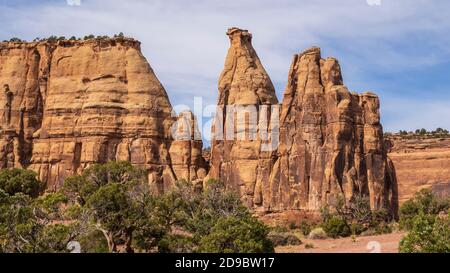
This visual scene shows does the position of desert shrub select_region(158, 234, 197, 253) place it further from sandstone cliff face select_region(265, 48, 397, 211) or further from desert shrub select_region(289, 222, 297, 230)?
sandstone cliff face select_region(265, 48, 397, 211)

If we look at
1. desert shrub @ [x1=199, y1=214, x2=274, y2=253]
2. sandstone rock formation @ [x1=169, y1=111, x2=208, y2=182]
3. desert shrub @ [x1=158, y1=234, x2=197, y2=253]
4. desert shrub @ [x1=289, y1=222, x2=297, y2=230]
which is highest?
sandstone rock formation @ [x1=169, y1=111, x2=208, y2=182]

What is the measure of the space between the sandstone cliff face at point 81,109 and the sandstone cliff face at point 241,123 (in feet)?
20.4

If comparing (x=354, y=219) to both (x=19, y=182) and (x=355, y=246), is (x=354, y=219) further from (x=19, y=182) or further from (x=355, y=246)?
(x=19, y=182)

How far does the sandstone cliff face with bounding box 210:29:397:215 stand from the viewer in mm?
69500

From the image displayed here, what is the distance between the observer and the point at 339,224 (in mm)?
54188

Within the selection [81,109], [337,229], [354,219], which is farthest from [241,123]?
[337,229]

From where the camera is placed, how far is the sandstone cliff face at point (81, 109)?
80812 mm

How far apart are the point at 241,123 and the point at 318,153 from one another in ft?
38.5

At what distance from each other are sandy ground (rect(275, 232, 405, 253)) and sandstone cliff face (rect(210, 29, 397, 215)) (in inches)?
735

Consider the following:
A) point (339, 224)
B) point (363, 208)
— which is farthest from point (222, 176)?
point (339, 224)

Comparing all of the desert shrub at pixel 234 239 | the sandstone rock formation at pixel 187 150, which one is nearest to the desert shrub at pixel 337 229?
the desert shrub at pixel 234 239

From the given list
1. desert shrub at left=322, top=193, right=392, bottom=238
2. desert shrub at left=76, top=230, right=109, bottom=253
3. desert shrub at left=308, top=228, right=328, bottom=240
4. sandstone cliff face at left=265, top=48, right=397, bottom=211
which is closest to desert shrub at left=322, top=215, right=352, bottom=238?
desert shrub at left=322, top=193, right=392, bottom=238
